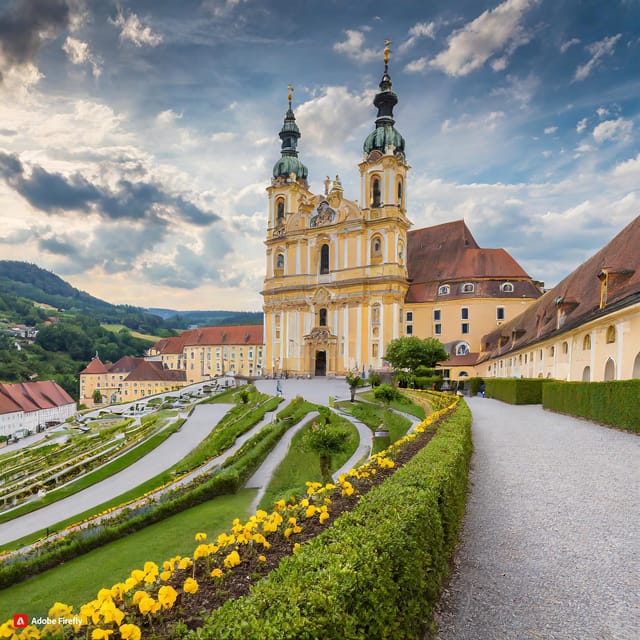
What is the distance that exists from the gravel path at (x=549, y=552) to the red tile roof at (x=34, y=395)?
229ft

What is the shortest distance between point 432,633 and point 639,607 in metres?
2.36

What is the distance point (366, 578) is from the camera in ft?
11.3

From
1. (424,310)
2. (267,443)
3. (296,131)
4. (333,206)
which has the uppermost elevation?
(296,131)

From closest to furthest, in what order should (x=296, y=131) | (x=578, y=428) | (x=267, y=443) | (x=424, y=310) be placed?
1. (x=578, y=428)
2. (x=267, y=443)
3. (x=424, y=310)
4. (x=296, y=131)

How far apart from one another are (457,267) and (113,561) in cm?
5210

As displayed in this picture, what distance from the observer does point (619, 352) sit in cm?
1822

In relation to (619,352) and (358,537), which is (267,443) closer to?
(619,352)

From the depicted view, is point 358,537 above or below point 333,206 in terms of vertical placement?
below

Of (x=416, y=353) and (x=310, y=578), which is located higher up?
(x=416, y=353)

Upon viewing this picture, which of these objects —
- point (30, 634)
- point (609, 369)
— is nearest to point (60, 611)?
point (30, 634)

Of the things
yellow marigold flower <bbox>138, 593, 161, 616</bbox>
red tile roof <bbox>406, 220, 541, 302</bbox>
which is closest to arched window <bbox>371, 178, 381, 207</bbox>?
red tile roof <bbox>406, 220, 541, 302</bbox>

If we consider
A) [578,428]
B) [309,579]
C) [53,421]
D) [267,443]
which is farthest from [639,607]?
[53,421]

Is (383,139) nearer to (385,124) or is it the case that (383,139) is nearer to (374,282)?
(385,124)

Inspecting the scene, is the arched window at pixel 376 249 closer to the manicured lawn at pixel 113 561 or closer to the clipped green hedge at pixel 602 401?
the clipped green hedge at pixel 602 401
